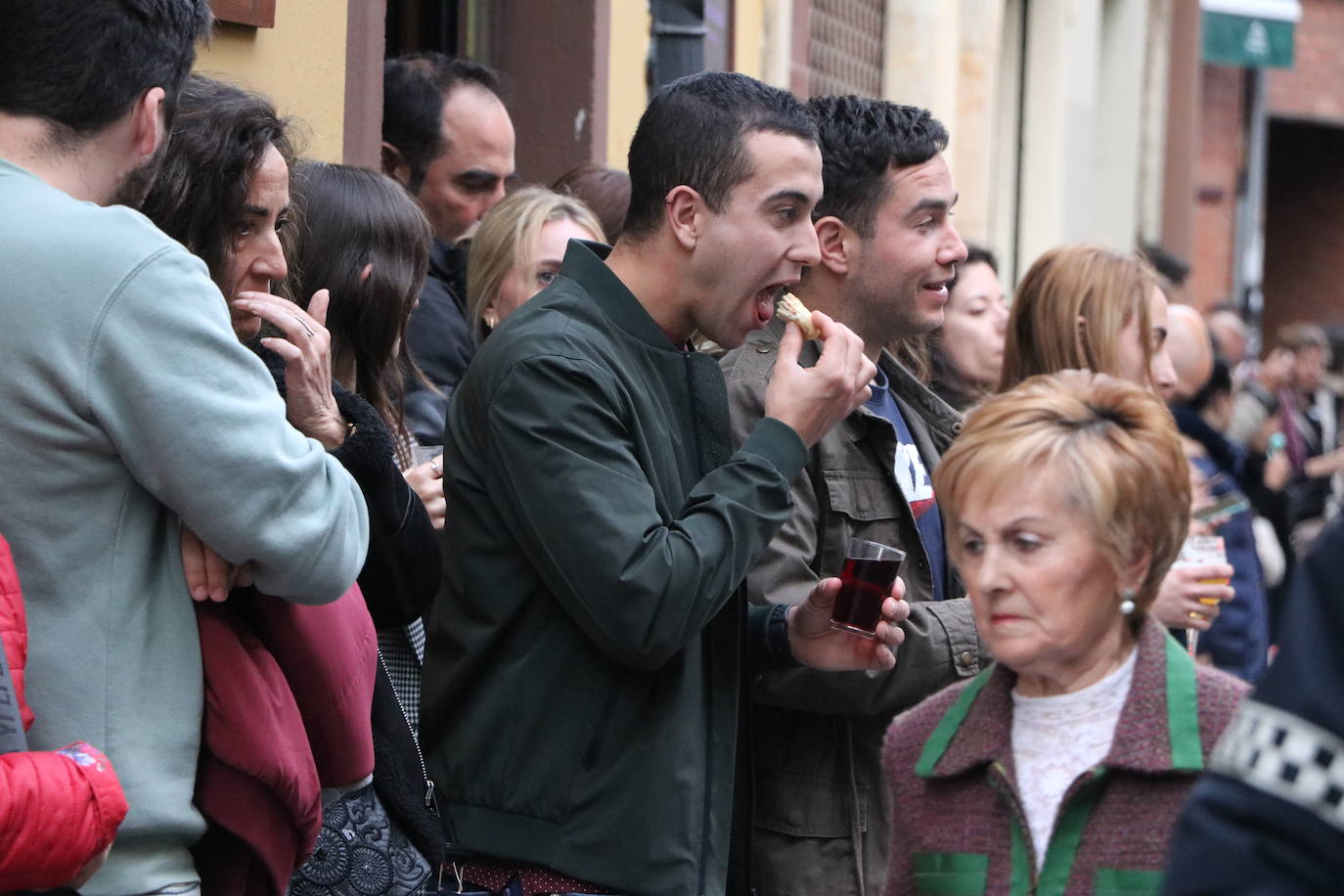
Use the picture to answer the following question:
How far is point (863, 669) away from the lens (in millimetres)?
3334

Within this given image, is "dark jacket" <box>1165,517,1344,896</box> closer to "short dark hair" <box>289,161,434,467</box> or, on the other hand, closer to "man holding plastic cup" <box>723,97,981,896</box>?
"man holding plastic cup" <box>723,97,981,896</box>

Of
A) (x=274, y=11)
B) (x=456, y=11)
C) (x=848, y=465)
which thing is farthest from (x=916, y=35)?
(x=848, y=465)

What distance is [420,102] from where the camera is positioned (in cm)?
548

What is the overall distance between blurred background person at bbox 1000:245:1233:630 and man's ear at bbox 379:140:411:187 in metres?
1.82

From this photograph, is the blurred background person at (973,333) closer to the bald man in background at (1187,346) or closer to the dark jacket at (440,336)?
the bald man in background at (1187,346)

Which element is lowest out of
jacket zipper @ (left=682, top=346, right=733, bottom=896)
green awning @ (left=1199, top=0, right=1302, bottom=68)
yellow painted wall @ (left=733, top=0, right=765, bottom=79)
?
jacket zipper @ (left=682, top=346, right=733, bottom=896)

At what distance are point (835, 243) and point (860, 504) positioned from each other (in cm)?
59

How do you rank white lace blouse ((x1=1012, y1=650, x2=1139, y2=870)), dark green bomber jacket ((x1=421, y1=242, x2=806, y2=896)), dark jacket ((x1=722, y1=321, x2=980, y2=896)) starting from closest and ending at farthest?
white lace blouse ((x1=1012, y1=650, x2=1139, y2=870)) < dark green bomber jacket ((x1=421, y1=242, x2=806, y2=896)) < dark jacket ((x1=722, y1=321, x2=980, y2=896))

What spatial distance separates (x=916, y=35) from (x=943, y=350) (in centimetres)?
521

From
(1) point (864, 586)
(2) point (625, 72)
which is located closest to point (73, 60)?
(1) point (864, 586)

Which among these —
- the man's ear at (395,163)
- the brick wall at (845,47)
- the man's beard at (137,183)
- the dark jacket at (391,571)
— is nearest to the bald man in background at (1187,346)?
the brick wall at (845,47)

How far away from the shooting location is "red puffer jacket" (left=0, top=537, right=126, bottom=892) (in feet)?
7.45

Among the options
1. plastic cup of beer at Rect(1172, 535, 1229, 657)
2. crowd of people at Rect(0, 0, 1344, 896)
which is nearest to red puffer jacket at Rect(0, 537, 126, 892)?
crowd of people at Rect(0, 0, 1344, 896)

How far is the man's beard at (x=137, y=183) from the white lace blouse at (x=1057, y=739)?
1.38m
